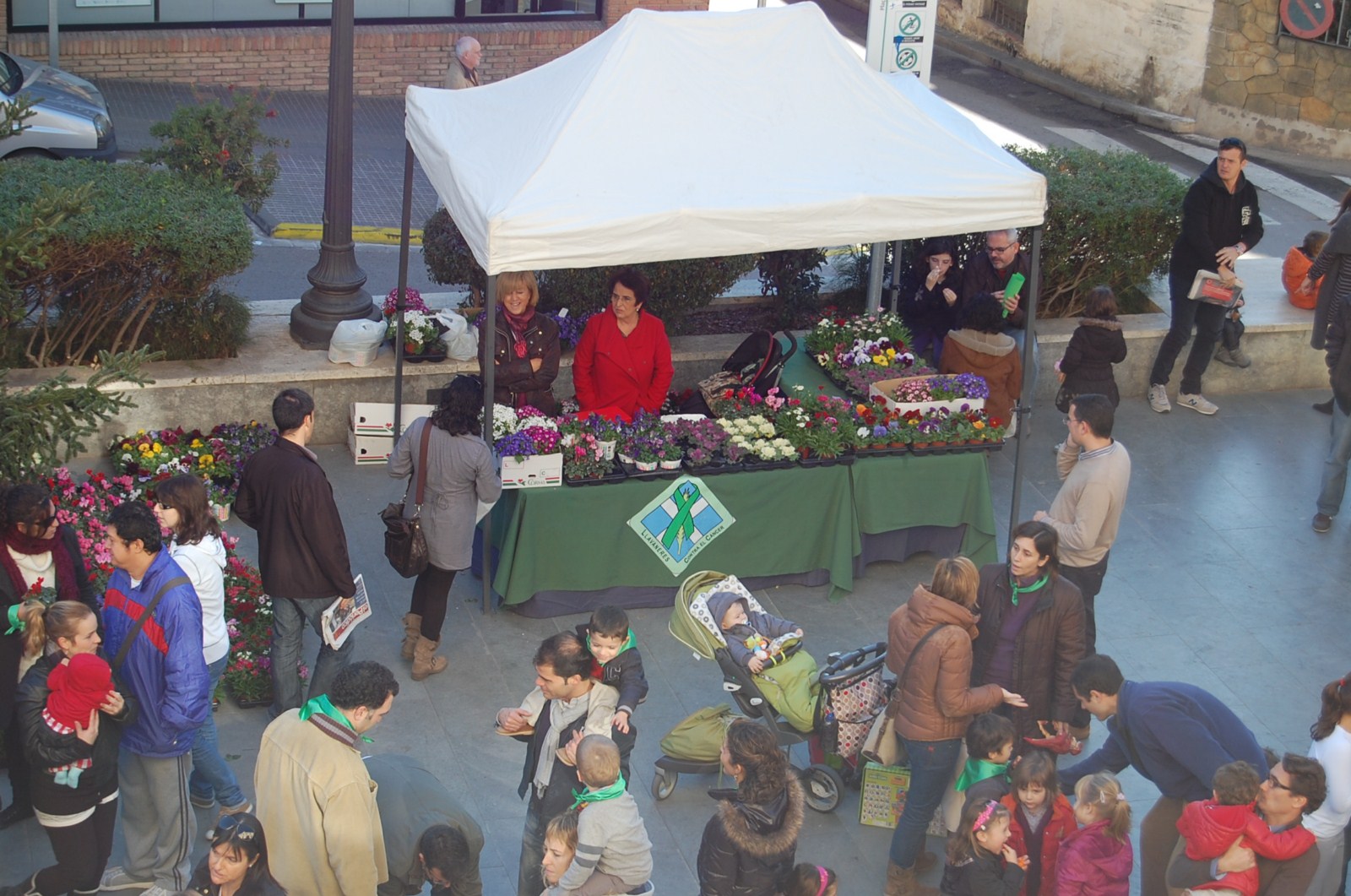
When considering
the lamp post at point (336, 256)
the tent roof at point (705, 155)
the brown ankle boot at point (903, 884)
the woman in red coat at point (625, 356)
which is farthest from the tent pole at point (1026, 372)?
the lamp post at point (336, 256)

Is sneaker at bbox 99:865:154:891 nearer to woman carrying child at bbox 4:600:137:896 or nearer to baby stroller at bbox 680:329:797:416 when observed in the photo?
woman carrying child at bbox 4:600:137:896

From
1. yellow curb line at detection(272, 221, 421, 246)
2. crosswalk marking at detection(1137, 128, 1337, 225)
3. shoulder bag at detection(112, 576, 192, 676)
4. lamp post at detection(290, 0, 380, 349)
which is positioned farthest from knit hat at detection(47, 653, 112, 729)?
crosswalk marking at detection(1137, 128, 1337, 225)

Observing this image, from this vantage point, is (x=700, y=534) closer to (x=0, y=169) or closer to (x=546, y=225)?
(x=546, y=225)

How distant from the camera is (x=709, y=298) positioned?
36.2ft

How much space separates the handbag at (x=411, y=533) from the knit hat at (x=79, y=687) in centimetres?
217

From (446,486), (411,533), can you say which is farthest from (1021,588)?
(411,533)

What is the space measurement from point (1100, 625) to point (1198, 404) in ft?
10.7

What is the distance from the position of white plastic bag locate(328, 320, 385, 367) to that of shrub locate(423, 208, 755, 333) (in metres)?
0.84

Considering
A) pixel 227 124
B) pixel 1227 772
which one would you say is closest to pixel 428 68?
pixel 227 124

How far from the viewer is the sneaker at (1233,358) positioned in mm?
11578

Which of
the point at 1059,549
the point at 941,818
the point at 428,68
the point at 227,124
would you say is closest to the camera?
the point at 941,818

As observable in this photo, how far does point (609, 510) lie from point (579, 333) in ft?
8.29

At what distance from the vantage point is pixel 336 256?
10430 mm

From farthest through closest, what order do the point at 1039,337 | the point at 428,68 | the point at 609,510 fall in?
1. the point at 428,68
2. the point at 1039,337
3. the point at 609,510
